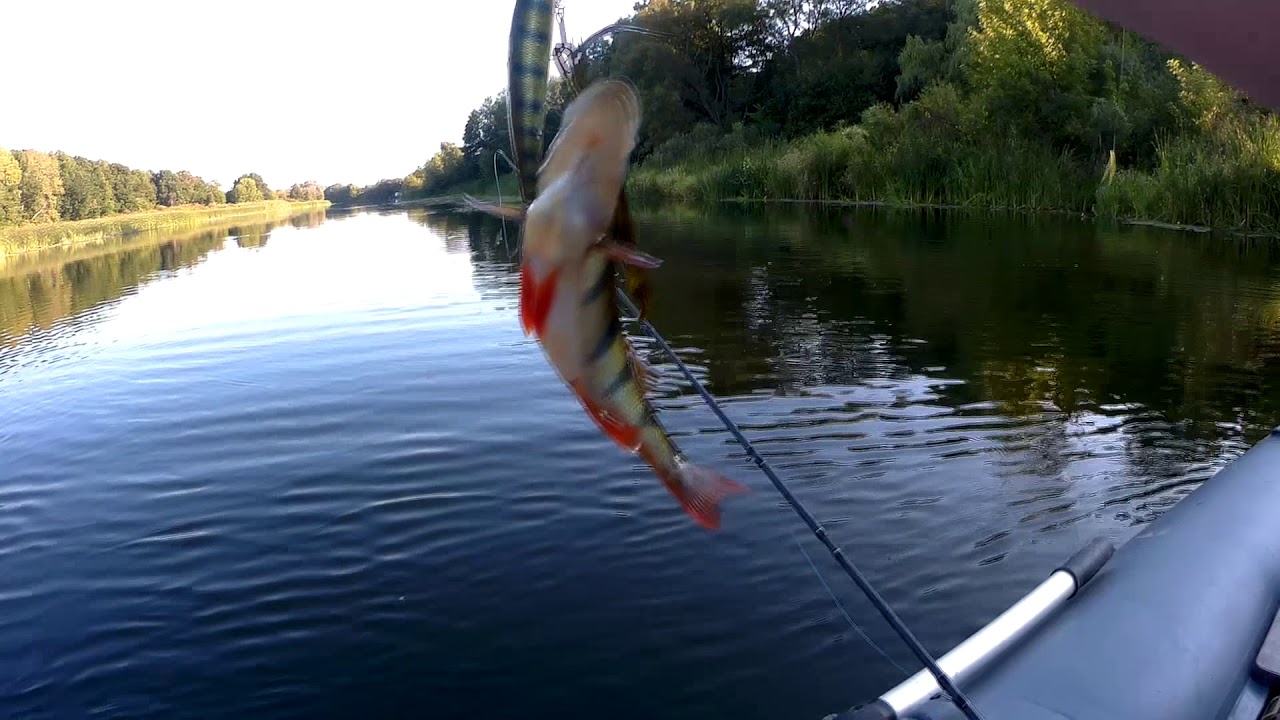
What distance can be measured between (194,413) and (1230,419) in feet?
29.6

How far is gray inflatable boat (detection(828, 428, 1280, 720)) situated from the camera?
2.49 m

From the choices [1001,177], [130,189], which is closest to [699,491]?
[1001,177]

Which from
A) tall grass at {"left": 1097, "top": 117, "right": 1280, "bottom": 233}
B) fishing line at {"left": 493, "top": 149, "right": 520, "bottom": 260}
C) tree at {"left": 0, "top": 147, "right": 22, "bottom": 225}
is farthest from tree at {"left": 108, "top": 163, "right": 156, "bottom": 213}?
fishing line at {"left": 493, "top": 149, "right": 520, "bottom": 260}

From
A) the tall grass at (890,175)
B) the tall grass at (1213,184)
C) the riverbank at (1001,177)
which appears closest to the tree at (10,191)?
the riverbank at (1001,177)

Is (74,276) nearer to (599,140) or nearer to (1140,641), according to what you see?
(1140,641)

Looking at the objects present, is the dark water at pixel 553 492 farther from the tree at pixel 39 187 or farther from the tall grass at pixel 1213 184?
the tree at pixel 39 187

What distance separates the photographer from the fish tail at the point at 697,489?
0.69m

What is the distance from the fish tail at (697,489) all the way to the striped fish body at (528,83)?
23cm

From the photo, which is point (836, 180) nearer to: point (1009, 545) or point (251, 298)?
point (251, 298)

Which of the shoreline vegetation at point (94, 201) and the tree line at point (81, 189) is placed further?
the tree line at point (81, 189)

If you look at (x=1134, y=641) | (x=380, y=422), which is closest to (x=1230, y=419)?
(x=1134, y=641)

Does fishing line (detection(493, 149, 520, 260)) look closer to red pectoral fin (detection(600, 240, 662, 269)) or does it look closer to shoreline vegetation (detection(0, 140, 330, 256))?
red pectoral fin (detection(600, 240, 662, 269))

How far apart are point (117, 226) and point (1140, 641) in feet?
217

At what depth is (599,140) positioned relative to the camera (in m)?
0.53
